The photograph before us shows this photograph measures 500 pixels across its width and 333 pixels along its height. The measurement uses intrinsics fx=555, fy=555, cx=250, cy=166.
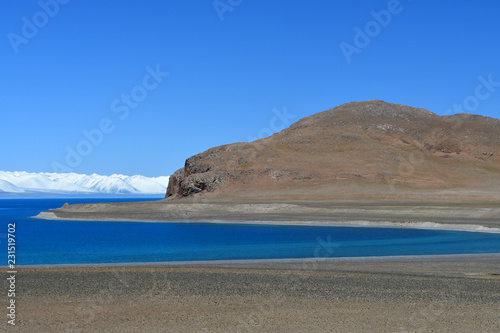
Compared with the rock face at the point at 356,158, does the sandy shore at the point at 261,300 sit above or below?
below

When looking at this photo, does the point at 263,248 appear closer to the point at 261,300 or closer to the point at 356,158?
the point at 261,300

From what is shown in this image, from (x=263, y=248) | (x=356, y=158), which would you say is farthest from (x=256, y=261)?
(x=356, y=158)

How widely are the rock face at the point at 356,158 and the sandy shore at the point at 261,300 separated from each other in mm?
65029

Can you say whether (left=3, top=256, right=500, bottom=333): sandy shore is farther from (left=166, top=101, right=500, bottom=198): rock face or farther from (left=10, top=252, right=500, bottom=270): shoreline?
(left=166, top=101, right=500, bottom=198): rock face

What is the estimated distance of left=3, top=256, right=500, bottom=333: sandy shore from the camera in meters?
11.8

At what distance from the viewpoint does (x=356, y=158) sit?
108250 mm

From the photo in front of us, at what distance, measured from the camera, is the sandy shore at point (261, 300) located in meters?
11.8

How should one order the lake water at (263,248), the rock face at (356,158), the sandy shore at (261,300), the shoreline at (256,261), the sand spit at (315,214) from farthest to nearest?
the rock face at (356,158) → the sand spit at (315,214) → the lake water at (263,248) → the shoreline at (256,261) → the sandy shore at (261,300)

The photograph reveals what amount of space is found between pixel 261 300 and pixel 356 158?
315 ft

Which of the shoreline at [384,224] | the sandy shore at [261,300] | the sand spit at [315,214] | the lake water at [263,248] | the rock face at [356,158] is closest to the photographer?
the sandy shore at [261,300]

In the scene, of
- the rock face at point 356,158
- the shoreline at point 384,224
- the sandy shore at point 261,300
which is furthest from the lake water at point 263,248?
the rock face at point 356,158

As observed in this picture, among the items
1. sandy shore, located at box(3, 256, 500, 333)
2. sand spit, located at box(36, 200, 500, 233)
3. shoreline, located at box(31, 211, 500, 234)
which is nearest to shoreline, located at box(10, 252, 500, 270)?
sandy shore, located at box(3, 256, 500, 333)

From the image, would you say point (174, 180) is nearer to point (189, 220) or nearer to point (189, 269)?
point (189, 220)

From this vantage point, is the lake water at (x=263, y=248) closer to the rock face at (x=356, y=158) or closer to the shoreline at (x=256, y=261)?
the shoreline at (x=256, y=261)
